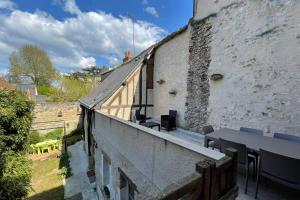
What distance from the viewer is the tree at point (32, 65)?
26219mm

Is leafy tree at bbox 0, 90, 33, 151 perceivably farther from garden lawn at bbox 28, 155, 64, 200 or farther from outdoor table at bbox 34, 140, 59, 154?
outdoor table at bbox 34, 140, 59, 154

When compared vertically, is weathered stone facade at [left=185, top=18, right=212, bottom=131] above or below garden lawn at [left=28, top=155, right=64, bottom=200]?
above

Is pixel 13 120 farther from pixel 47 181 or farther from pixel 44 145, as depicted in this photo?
pixel 44 145

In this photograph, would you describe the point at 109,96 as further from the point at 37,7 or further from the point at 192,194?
the point at 37,7

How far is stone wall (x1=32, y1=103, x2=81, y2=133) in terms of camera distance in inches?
643

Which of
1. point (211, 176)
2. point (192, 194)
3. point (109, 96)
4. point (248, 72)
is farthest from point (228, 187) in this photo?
point (109, 96)

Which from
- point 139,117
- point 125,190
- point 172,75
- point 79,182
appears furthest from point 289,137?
point 79,182

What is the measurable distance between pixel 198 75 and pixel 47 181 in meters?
10.3

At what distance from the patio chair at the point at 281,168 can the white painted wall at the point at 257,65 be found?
2200mm

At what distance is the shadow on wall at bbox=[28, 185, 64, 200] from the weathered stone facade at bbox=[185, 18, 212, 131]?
7.24m

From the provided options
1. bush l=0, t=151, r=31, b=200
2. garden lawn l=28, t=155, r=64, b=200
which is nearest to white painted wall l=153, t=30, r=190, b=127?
bush l=0, t=151, r=31, b=200

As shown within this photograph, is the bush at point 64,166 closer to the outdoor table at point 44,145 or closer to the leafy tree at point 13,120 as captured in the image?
the outdoor table at point 44,145

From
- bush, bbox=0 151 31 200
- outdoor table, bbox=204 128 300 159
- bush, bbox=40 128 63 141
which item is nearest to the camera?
outdoor table, bbox=204 128 300 159

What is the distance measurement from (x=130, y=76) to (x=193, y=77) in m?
3.18
